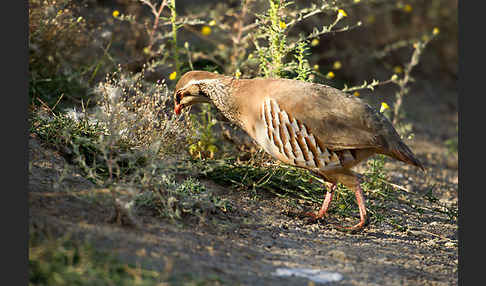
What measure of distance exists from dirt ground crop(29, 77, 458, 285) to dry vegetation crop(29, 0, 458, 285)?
1cm

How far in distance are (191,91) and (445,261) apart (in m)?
2.48

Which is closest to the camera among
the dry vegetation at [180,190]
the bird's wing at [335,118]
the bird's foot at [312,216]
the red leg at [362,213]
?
the dry vegetation at [180,190]

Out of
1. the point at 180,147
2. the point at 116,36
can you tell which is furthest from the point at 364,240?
the point at 116,36

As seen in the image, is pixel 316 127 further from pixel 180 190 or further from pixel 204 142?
pixel 204 142

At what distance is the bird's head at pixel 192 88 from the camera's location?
16.0 feet

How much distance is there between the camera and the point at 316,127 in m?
4.42

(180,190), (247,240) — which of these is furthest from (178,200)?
(247,240)

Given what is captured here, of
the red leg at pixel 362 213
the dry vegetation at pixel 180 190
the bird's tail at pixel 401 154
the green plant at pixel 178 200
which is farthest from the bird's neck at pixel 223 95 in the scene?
the bird's tail at pixel 401 154

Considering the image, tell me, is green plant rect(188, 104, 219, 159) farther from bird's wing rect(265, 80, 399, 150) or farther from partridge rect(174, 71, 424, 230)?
bird's wing rect(265, 80, 399, 150)

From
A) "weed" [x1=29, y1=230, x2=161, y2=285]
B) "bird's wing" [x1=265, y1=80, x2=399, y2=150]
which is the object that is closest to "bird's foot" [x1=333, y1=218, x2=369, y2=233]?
"bird's wing" [x1=265, y1=80, x2=399, y2=150]

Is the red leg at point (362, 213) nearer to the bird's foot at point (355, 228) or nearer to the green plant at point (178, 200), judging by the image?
the bird's foot at point (355, 228)

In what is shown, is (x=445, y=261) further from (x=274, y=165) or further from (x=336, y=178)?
(x=274, y=165)

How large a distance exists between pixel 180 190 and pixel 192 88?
94cm

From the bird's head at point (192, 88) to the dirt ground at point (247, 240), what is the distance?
796mm
